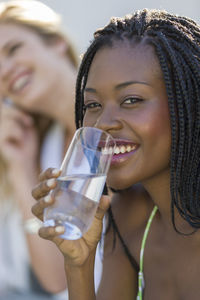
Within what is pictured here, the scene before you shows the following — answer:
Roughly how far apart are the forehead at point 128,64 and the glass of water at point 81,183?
29 cm

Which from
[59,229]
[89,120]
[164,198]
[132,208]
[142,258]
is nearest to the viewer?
[59,229]

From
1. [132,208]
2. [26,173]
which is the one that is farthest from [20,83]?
[132,208]

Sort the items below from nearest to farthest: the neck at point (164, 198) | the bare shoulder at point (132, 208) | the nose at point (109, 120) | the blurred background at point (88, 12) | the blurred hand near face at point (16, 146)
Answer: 1. the nose at point (109, 120)
2. the neck at point (164, 198)
3. the bare shoulder at point (132, 208)
4. the blurred hand near face at point (16, 146)
5. the blurred background at point (88, 12)

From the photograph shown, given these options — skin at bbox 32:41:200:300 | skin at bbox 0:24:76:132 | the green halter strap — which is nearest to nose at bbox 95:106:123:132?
skin at bbox 32:41:200:300

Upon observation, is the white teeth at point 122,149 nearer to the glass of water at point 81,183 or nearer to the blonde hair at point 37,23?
the glass of water at point 81,183

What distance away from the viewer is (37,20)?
3.98 meters

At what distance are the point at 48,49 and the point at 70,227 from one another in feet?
7.87

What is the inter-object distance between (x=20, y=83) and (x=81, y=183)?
225 cm

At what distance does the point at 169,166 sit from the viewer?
2.14 metres

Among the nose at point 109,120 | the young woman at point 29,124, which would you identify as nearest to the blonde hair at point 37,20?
the young woman at point 29,124

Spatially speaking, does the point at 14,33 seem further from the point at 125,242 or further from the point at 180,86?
the point at 180,86

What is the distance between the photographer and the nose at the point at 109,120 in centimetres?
193

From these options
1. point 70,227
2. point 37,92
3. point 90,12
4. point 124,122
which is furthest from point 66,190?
point 90,12

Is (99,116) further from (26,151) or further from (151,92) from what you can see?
(26,151)
